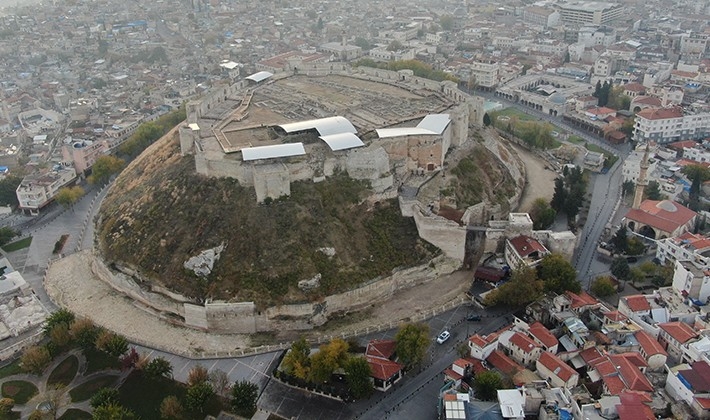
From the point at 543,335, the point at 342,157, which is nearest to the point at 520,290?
the point at 543,335

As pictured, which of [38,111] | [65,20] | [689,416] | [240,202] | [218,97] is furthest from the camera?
[65,20]

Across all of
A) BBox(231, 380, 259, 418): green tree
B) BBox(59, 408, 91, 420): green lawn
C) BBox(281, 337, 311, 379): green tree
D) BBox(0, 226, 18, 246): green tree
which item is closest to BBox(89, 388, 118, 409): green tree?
BBox(59, 408, 91, 420): green lawn

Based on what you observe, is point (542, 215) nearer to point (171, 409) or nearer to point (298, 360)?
point (298, 360)

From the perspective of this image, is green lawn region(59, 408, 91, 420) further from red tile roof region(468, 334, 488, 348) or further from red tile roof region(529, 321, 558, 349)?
red tile roof region(529, 321, 558, 349)

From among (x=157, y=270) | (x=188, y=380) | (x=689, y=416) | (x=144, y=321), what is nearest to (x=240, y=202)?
(x=157, y=270)

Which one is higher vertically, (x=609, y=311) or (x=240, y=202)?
(x=240, y=202)

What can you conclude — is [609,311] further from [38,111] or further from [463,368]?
[38,111]

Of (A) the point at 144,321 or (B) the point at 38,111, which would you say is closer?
(A) the point at 144,321
